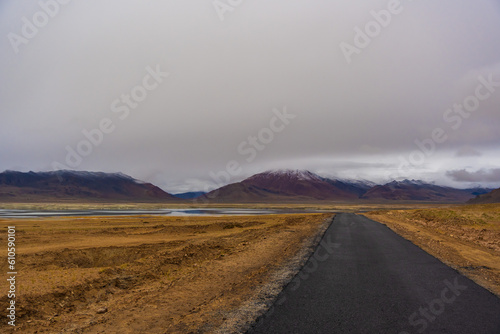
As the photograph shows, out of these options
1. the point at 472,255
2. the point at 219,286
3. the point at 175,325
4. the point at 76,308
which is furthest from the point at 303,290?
the point at 472,255

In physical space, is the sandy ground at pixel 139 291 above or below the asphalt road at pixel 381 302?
below

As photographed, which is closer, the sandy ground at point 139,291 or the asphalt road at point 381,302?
the asphalt road at point 381,302

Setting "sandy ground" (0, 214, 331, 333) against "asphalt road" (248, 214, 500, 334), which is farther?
"sandy ground" (0, 214, 331, 333)

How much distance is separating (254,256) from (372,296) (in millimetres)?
8829

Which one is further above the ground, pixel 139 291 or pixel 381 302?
pixel 381 302

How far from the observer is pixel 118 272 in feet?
42.8

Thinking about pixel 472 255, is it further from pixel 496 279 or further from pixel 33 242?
pixel 33 242

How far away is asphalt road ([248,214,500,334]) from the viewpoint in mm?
6504

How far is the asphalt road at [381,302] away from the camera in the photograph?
6.50 m

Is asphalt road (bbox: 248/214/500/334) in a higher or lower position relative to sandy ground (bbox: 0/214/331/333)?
higher

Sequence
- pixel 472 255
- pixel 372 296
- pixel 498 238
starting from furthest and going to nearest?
pixel 498 238 → pixel 472 255 → pixel 372 296

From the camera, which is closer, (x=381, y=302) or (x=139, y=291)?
(x=381, y=302)

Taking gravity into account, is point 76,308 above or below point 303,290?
below

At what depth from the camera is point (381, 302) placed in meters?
8.00
